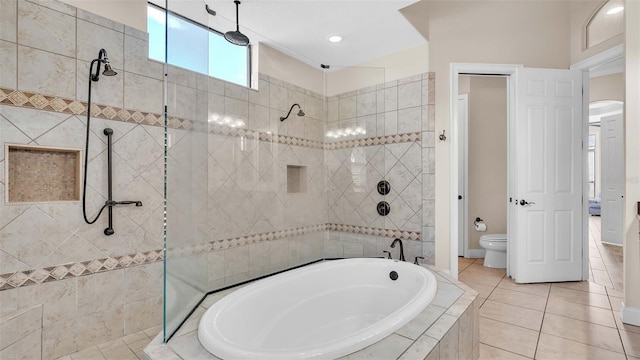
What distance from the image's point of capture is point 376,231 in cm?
315

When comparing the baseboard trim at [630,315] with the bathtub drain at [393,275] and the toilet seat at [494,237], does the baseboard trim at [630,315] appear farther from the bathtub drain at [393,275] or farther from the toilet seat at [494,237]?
the bathtub drain at [393,275]

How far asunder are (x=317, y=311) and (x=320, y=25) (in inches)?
91.4

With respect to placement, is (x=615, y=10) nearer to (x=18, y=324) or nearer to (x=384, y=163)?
(x=384, y=163)

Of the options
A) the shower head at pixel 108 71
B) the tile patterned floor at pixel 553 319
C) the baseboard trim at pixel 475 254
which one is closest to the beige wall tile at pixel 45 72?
the shower head at pixel 108 71

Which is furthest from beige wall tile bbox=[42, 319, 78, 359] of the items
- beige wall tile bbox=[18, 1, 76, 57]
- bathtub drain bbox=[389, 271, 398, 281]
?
bathtub drain bbox=[389, 271, 398, 281]

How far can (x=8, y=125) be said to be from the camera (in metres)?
1.65

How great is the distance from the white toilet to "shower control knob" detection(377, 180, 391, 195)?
1578 mm

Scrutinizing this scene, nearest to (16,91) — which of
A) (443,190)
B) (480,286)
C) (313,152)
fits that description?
(313,152)

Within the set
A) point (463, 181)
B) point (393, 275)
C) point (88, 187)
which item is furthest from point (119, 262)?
point (463, 181)

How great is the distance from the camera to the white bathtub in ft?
4.04

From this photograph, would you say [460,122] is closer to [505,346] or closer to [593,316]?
[593,316]

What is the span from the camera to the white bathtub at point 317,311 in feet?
4.04

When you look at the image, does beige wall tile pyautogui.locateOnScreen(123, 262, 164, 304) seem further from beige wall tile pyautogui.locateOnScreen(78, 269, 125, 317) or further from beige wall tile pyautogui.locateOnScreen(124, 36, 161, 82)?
beige wall tile pyautogui.locateOnScreen(124, 36, 161, 82)

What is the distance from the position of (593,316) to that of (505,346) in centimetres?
99
